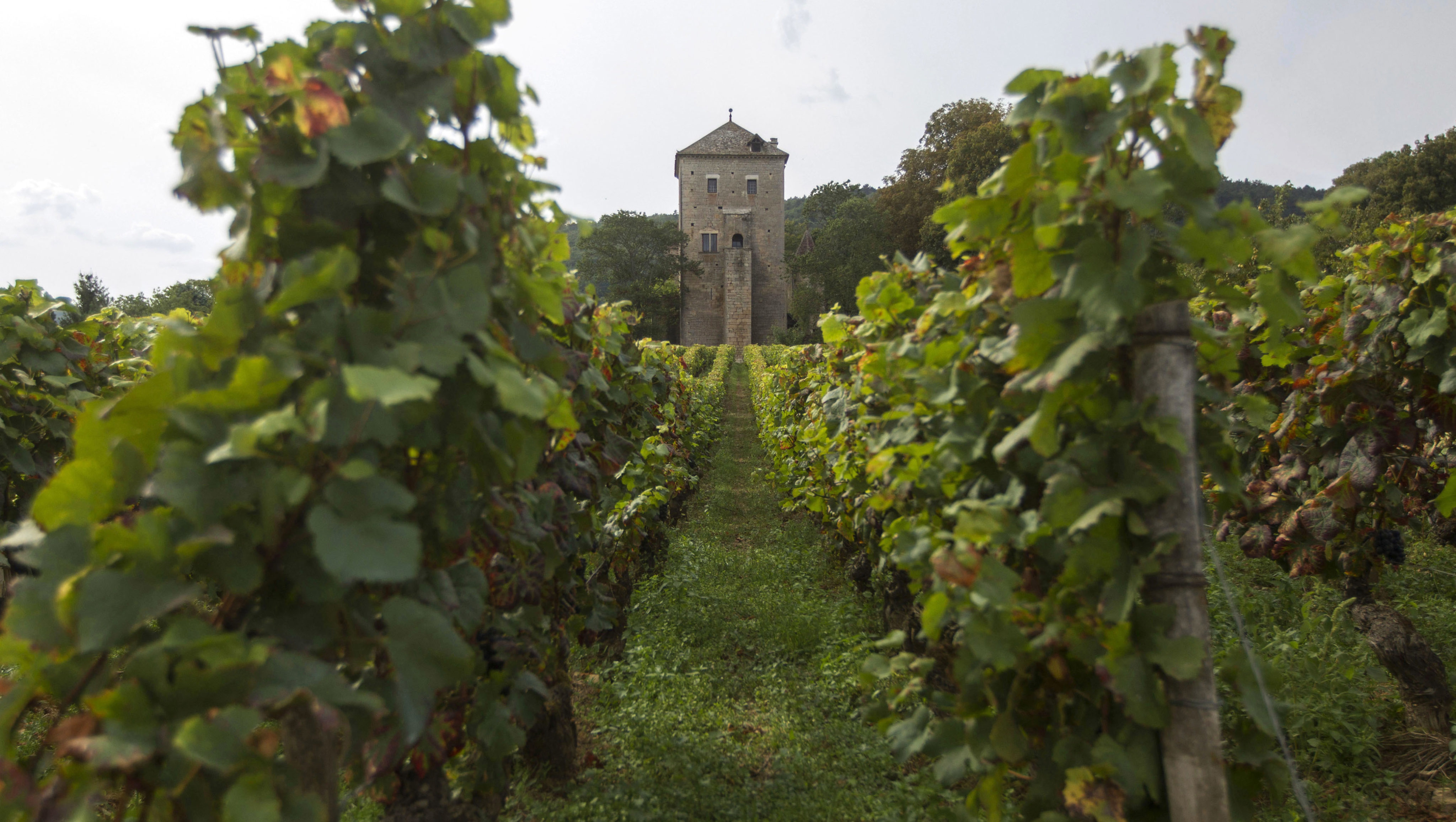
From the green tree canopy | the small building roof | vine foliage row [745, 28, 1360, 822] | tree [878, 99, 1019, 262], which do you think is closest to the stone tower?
the small building roof

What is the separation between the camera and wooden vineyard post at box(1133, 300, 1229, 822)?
1411 millimetres

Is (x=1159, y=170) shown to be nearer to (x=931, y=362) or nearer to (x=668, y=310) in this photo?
(x=931, y=362)

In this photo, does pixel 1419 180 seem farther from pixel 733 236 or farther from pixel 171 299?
pixel 171 299

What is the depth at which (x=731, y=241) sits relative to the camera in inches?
1719

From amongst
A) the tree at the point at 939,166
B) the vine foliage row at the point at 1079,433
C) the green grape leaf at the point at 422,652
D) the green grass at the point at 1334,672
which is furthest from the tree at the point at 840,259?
the green grape leaf at the point at 422,652

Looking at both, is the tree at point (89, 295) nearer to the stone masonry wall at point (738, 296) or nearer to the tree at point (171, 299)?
the tree at point (171, 299)

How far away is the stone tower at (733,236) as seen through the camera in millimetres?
42344

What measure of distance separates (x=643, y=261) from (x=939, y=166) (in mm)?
19165

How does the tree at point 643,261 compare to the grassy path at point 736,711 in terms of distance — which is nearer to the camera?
the grassy path at point 736,711

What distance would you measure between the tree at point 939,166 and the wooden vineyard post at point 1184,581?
25.4 meters

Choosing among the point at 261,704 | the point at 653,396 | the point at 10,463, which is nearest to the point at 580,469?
the point at 261,704

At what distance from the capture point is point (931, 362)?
193 cm

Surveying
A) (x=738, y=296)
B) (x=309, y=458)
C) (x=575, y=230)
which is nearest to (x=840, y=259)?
(x=738, y=296)

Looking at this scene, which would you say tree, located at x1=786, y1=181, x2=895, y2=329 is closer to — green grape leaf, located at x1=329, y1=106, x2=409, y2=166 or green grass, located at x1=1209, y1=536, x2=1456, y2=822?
green grass, located at x1=1209, y1=536, x2=1456, y2=822
